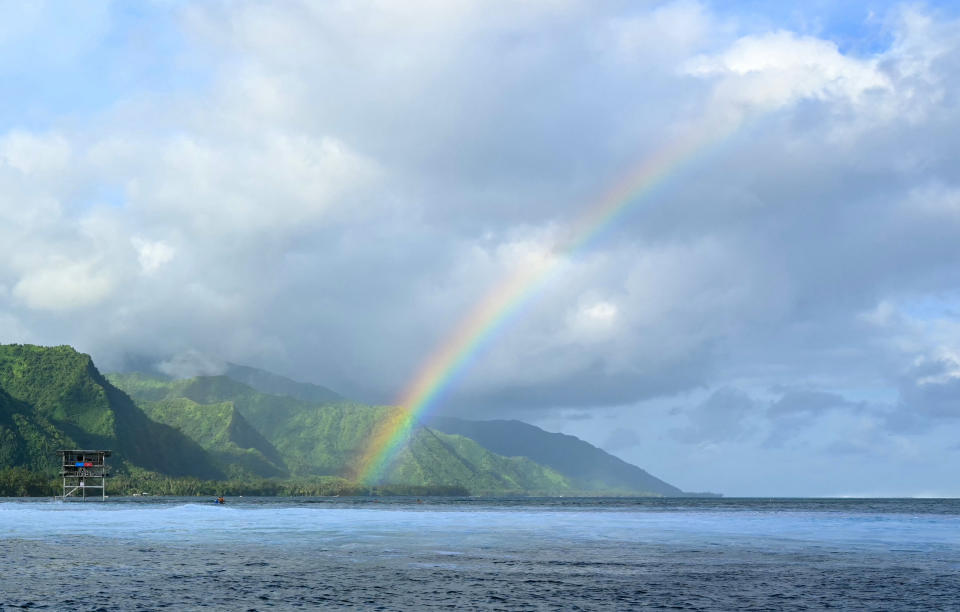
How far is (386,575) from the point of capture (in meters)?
55.9

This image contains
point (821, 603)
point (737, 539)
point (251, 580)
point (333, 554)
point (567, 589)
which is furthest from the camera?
point (737, 539)

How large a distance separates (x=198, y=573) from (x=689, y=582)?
104ft

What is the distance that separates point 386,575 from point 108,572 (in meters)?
18.1

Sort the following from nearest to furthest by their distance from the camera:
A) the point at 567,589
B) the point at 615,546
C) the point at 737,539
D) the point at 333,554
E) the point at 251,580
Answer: the point at 567,589 < the point at 251,580 < the point at 333,554 < the point at 615,546 < the point at 737,539

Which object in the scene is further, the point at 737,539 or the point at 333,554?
the point at 737,539

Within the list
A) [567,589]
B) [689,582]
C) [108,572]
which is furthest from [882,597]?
[108,572]

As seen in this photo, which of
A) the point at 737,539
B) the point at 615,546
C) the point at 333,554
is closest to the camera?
the point at 333,554

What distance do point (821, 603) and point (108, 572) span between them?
43607 millimetres

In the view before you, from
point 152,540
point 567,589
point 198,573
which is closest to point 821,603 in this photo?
point 567,589

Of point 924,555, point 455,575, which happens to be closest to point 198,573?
point 455,575

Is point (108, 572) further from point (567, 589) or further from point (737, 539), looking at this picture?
point (737, 539)

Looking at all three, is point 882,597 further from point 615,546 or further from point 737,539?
point 737,539

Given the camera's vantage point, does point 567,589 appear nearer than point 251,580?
Yes

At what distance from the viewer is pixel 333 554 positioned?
240ft
